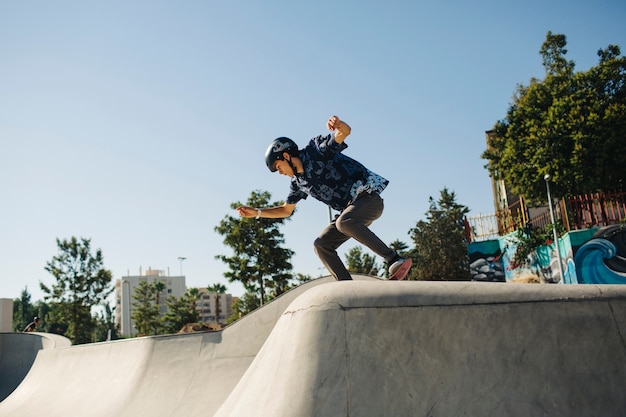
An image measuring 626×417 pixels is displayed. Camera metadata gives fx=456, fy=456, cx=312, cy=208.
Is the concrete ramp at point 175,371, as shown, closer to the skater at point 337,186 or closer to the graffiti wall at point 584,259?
the skater at point 337,186

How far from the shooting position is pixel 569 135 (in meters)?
24.1

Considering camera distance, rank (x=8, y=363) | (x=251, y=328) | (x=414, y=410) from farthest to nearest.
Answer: (x=8, y=363)
(x=251, y=328)
(x=414, y=410)

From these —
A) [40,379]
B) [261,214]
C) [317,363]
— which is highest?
[261,214]

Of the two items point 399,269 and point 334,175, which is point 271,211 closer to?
point 334,175

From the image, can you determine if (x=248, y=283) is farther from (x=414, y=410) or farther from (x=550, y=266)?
(x=414, y=410)

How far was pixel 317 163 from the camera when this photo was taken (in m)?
4.47

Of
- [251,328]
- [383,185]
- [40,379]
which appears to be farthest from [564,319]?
[40,379]

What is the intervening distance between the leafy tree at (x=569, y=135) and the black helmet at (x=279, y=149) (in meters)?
23.5

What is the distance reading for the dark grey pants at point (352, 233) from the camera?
4.30m

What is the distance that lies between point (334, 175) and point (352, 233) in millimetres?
609

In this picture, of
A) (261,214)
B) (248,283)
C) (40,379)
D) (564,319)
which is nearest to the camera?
(564,319)

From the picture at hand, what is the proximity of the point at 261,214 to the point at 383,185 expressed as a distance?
153 cm

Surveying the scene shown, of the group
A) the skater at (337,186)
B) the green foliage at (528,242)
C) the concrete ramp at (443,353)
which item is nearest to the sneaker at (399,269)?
the skater at (337,186)

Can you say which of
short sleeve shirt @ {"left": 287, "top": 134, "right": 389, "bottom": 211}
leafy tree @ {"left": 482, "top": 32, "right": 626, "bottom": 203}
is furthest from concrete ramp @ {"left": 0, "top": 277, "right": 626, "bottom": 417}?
leafy tree @ {"left": 482, "top": 32, "right": 626, "bottom": 203}
